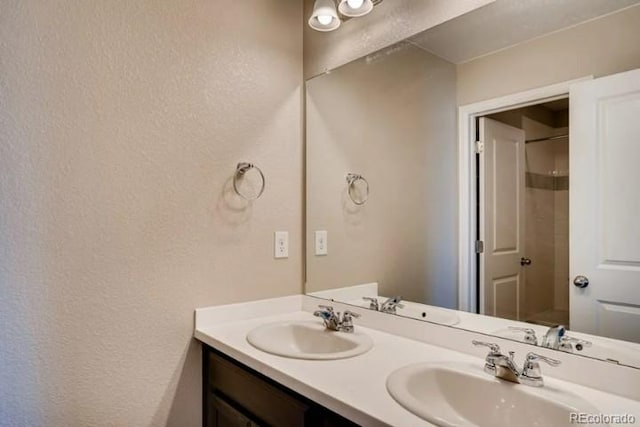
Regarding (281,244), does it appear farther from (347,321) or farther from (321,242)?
(347,321)

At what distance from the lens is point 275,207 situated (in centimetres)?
172

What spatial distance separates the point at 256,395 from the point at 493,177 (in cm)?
104

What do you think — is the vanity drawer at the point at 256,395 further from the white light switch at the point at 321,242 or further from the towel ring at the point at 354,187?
the towel ring at the point at 354,187

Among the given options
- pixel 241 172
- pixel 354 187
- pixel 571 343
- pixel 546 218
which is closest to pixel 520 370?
pixel 571 343

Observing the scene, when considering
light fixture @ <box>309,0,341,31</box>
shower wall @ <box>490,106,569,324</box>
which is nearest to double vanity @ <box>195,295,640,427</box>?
shower wall @ <box>490,106,569,324</box>

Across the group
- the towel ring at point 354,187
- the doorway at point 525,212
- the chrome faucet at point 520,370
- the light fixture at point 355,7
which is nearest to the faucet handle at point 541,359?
the chrome faucet at point 520,370

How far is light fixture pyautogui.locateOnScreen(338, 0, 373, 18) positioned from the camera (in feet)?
5.00

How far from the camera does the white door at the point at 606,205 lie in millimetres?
980

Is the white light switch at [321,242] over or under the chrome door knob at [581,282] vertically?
over

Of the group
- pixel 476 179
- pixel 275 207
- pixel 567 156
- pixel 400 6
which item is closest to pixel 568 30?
pixel 567 156

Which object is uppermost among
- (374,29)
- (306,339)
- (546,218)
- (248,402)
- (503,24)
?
(374,29)

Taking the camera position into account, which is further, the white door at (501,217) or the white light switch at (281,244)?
the white light switch at (281,244)

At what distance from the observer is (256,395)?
3.87 feet

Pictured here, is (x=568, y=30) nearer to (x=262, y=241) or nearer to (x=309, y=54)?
(x=309, y=54)
